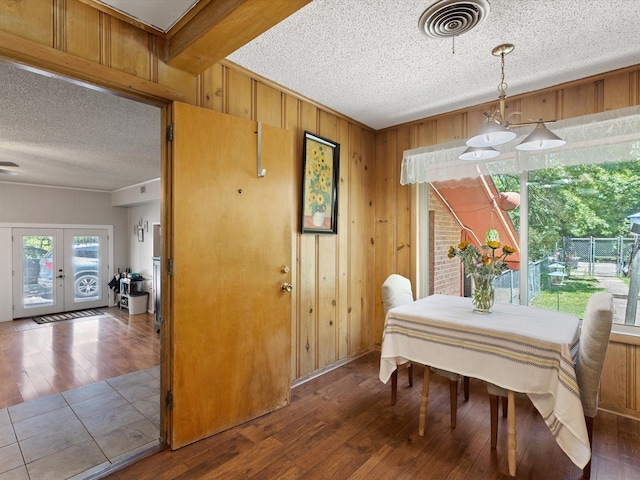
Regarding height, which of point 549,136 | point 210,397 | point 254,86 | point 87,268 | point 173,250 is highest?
point 254,86

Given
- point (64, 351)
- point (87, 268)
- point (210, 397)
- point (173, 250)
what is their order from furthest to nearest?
point (87, 268), point (64, 351), point (210, 397), point (173, 250)

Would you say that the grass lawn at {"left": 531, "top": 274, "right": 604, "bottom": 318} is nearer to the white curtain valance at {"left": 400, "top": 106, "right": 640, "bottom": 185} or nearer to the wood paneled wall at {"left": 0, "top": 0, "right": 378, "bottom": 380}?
the white curtain valance at {"left": 400, "top": 106, "right": 640, "bottom": 185}

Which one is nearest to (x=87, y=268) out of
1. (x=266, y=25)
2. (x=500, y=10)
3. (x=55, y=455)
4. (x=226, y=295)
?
(x=55, y=455)

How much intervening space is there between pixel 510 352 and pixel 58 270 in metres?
8.01

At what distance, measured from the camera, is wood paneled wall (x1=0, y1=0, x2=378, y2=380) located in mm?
1544

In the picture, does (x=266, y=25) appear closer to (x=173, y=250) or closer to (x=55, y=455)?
(x=173, y=250)

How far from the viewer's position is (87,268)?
7031 millimetres

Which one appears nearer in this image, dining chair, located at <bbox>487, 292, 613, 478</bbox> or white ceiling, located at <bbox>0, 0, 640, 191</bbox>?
dining chair, located at <bbox>487, 292, 613, 478</bbox>

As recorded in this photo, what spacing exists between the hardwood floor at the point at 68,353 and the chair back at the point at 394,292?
2776 mm

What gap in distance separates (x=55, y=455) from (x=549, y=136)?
11.3 feet

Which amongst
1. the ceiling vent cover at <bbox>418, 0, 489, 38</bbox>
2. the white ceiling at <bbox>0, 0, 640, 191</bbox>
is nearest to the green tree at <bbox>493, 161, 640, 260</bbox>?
the white ceiling at <bbox>0, 0, 640, 191</bbox>

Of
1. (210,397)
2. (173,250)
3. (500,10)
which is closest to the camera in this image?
(500,10)

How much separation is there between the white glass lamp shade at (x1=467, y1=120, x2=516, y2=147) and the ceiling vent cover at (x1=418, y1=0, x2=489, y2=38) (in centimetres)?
54

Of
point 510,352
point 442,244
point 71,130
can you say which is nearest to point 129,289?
point 71,130
